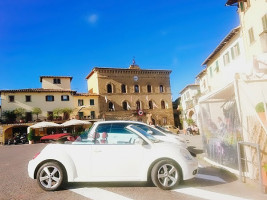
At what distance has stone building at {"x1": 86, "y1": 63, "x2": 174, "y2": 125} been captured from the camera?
4416cm

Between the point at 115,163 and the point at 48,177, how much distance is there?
156 centimetres

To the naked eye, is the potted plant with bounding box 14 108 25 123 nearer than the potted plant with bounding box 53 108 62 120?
Yes

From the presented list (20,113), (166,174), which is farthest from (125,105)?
(166,174)

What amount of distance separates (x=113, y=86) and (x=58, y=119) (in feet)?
39.8

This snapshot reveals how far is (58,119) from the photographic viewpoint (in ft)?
126

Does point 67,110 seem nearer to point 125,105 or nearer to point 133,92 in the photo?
point 125,105

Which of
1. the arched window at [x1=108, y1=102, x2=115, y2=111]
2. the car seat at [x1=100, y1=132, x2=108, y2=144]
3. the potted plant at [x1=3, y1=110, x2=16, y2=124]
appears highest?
the arched window at [x1=108, y1=102, x2=115, y2=111]

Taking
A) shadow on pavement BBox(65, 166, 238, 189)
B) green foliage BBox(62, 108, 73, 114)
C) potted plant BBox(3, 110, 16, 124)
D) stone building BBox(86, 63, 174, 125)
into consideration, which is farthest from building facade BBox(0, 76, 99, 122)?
shadow on pavement BBox(65, 166, 238, 189)

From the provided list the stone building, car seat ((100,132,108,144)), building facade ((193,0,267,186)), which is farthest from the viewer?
the stone building

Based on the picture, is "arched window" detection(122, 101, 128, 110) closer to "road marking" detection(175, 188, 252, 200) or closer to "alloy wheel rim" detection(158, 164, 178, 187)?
"alloy wheel rim" detection(158, 164, 178, 187)

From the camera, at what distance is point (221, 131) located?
24.5 ft

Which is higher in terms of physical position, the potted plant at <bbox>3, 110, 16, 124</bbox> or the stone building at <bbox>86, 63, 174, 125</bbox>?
the stone building at <bbox>86, 63, 174, 125</bbox>

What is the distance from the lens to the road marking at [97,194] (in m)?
Result: 4.73

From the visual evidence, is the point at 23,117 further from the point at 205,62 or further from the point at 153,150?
the point at 153,150
